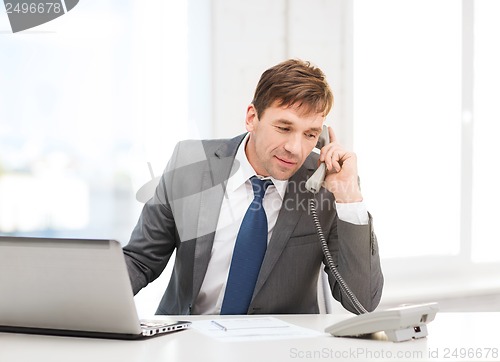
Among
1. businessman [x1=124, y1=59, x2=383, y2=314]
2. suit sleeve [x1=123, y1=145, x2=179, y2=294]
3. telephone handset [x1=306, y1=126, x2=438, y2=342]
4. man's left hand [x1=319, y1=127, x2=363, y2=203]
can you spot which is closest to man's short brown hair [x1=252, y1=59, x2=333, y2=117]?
businessman [x1=124, y1=59, x2=383, y2=314]

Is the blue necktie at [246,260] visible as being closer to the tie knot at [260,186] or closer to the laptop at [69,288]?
the tie knot at [260,186]

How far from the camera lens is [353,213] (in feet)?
6.18

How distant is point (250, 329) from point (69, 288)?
392 mm

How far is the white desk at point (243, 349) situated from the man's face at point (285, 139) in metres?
0.66

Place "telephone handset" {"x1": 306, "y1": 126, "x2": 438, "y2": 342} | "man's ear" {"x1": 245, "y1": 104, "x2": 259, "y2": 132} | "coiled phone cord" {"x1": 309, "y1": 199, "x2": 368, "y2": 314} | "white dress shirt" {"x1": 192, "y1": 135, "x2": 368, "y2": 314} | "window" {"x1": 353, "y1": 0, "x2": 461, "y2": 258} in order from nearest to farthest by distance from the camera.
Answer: "telephone handset" {"x1": 306, "y1": 126, "x2": 438, "y2": 342}, "coiled phone cord" {"x1": 309, "y1": 199, "x2": 368, "y2": 314}, "white dress shirt" {"x1": 192, "y1": 135, "x2": 368, "y2": 314}, "man's ear" {"x1": 245, "y1": 104, "x2": 259, "y2": 132}, "window" {"x1": 353, "y1": 0, "x2": 461, "y2": 258}

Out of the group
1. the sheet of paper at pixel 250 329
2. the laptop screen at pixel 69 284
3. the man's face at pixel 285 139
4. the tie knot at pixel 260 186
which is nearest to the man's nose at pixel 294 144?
the man's face at pixel 285 139

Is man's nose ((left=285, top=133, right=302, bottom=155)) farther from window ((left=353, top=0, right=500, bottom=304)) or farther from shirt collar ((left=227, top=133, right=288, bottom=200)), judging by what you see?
window ((left=353, top=0, right=500, bottom=304))

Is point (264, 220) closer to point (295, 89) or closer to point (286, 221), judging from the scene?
point (286, 221)

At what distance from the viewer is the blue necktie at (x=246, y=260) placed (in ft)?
6.19

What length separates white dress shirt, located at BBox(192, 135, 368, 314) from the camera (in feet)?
6.41

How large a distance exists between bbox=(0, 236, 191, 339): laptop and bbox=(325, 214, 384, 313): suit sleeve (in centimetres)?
62

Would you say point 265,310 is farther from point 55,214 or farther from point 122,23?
point 122,23

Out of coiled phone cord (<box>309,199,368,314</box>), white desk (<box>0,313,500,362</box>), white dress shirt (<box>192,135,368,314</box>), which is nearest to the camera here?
white desk (<box>0,313,500,362</box>)

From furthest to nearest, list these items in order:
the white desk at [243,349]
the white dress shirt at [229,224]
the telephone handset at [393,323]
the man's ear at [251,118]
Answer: the man's ear at [251,118], the white dress shirt at [229,224], the telephone handset at [393,323], the white desk at [243,349]
